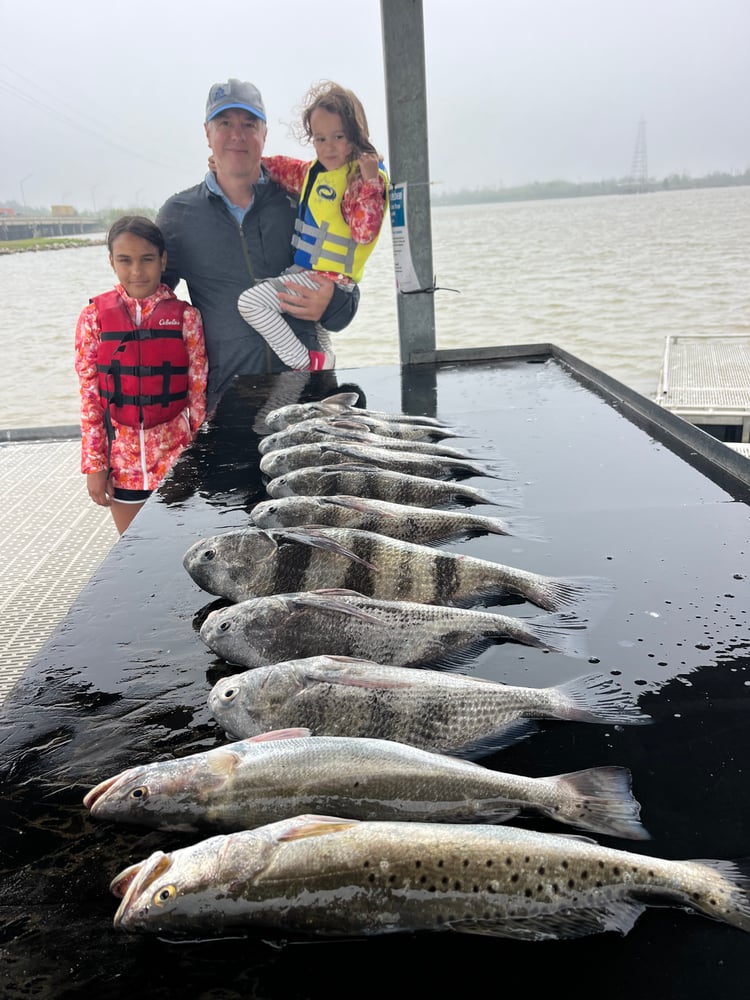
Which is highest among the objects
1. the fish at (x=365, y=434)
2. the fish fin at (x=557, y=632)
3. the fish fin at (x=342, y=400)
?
the fish fin at (x=342, y=400)

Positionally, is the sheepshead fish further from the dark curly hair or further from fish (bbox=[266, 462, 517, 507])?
the dark curly hair

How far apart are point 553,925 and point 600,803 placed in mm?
292

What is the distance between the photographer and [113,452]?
514 centimetres

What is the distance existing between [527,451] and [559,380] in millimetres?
1740

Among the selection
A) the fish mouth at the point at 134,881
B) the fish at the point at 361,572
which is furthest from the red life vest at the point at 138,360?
the fish mouth at the point at 134,881

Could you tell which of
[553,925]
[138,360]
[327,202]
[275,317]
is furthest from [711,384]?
[553,925]

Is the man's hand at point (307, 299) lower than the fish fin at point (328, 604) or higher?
higher

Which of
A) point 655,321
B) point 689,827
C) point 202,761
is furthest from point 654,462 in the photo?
point 655,321

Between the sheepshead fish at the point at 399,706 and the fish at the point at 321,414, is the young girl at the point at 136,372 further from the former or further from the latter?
the sheepshead fish at the point at 399,706

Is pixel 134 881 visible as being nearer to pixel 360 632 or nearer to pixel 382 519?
pixel 360 632

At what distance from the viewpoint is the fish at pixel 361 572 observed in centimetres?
252

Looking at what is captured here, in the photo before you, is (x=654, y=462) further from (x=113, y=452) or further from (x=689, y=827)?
(x=113, y=452)

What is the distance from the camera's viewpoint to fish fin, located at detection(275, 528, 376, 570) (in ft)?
8.36

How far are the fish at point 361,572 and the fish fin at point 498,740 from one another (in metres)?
0.65
